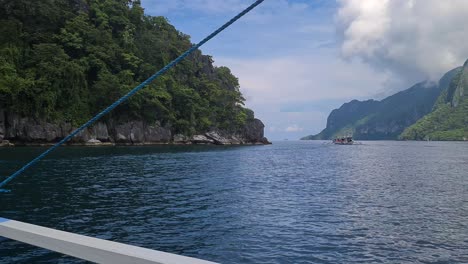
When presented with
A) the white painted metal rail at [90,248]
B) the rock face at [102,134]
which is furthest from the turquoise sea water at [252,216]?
the rock face at [102,134]

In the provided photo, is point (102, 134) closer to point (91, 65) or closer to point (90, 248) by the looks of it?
point (91, 65)

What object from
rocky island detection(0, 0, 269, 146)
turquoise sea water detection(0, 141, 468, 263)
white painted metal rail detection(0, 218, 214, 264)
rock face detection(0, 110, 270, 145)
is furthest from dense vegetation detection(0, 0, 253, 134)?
white painted metal rail detection(0, 218, 214, 264)

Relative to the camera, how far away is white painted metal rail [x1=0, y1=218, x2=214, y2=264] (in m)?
3.50

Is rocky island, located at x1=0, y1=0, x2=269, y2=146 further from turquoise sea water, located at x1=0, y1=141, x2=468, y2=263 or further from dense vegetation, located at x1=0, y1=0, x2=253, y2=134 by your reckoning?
turquoise sea water, located at x1=0, y1=141, x2=468, y2=263

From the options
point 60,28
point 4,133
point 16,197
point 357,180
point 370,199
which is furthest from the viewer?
point 60,28

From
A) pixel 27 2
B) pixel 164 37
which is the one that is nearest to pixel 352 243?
pixel 27 2

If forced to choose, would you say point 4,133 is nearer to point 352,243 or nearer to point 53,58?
point 53,58

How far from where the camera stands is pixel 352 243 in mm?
12906

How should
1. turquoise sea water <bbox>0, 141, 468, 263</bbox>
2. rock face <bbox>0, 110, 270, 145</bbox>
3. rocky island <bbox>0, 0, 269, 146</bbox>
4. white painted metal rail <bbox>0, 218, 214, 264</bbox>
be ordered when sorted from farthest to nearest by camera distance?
rocky island <bbox>0, 0, 269, 146</bbox> → rock face <bbox>0, 110, 270, 145</bbox> → turquoise sea water <bbox>0, 141, 468, 263</bbox> → white painted metal rail <bbox>0, 218, 214, 264</bbox>

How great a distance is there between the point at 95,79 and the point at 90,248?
8898cm

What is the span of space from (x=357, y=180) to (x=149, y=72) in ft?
246

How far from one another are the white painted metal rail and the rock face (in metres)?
71.6

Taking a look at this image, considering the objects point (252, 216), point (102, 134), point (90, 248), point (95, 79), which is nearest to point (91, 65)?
point (95, 79)

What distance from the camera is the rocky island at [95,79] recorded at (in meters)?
66.0
